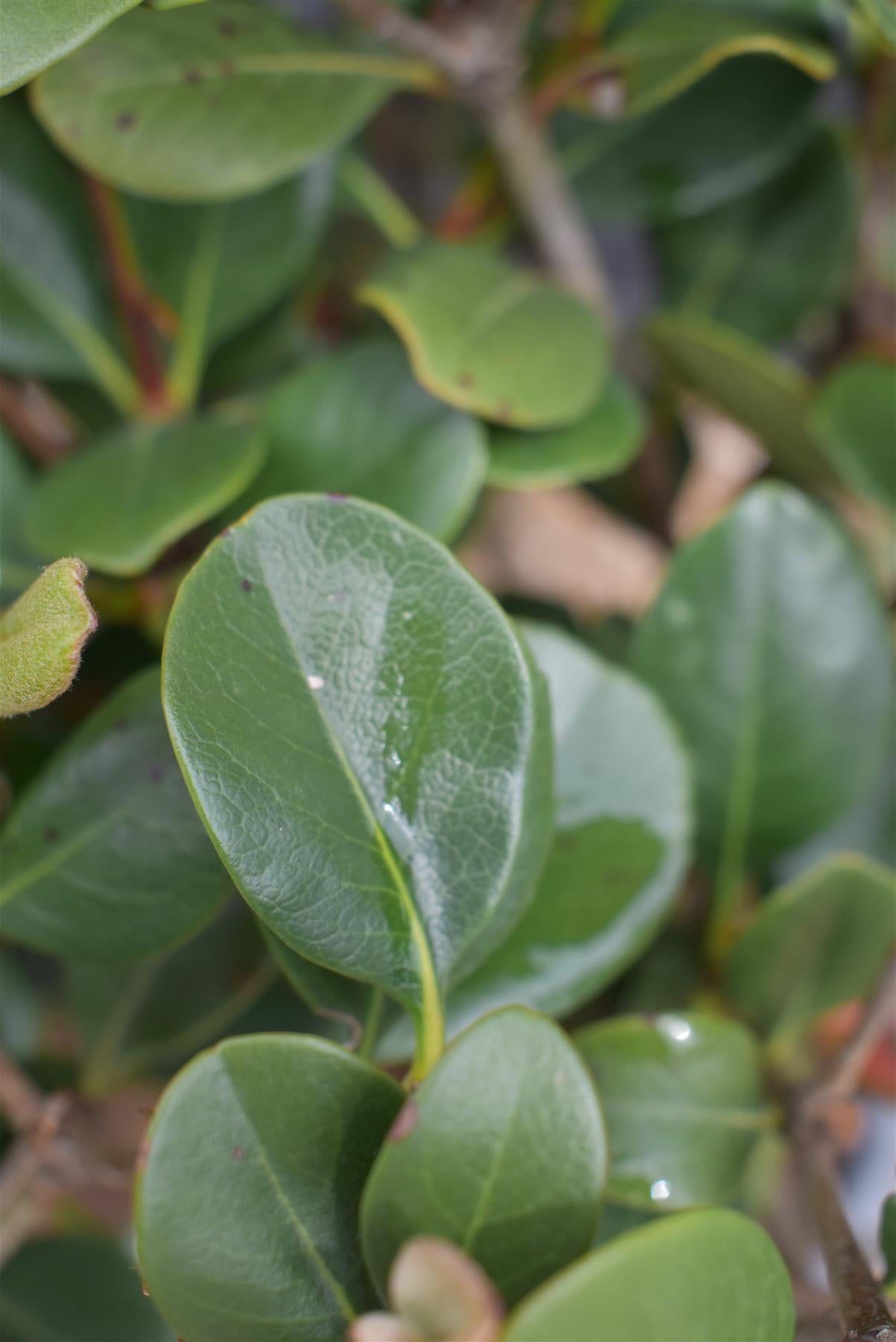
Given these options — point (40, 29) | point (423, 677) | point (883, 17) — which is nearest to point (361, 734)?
point (423, 677)

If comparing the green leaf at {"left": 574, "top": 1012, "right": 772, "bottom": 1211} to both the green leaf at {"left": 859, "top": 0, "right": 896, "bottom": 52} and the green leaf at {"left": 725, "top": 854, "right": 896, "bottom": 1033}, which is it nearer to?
the green leaf at {"left": 725, "top": 854, "right": 896, "bottom": 1033}

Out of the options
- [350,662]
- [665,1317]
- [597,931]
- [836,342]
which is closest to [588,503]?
[836,342]

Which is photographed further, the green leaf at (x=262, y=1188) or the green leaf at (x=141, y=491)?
the green leaf at (x=141, y=491)

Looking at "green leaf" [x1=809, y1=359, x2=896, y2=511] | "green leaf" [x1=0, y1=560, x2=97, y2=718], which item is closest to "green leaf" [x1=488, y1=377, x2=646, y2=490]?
"green leaf" [x1=809, y1=359, x2=896, y2=511]

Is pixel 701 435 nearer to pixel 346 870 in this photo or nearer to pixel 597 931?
pixel 597 931

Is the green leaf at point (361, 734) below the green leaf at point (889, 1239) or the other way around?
the other way around

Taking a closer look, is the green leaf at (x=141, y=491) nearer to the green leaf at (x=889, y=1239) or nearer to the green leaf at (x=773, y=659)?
the green leaf at (x=773, y=659)

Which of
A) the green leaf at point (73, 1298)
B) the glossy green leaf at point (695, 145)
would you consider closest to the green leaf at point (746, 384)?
the glossy green leaf at point (695, 145)
